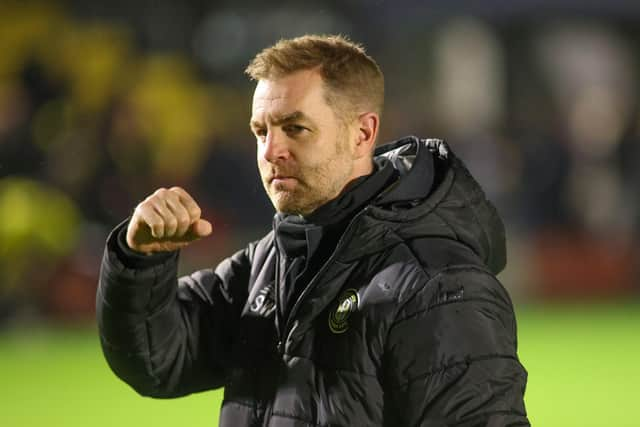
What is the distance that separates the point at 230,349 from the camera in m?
3.64

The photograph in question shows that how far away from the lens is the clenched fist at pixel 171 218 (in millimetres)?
3195

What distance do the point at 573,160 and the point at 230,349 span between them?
36.2ft

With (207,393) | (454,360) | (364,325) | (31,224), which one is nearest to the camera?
(454,360)

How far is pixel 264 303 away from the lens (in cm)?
352

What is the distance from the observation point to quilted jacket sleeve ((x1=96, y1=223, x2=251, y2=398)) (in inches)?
137

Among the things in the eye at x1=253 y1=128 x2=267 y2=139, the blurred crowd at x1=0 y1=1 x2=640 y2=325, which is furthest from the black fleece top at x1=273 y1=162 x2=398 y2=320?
the blurred crowd at x1=0 y1=1 x2=640 y2=325

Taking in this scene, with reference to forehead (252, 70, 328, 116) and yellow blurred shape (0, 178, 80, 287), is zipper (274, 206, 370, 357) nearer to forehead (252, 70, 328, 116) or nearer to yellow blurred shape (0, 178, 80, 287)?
forehead (252, 70, 328, 116)

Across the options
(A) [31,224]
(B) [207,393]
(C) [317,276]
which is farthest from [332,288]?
(A) [31,224]

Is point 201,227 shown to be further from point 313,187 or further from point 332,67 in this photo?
point 332,67

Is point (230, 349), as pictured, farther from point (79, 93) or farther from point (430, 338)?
point (79, 93)

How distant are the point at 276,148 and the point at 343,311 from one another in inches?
19.0

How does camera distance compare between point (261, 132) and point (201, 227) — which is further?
point (261, 132)

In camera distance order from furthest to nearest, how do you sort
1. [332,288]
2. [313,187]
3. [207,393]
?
[207,393]
[313,187]
[332,288]

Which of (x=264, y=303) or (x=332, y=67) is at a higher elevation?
(x=332, y=67)
